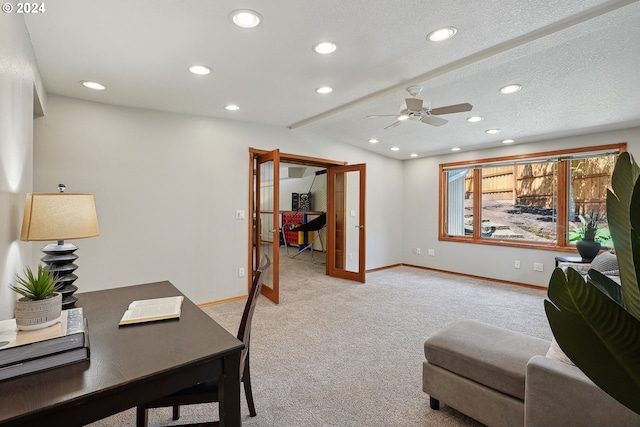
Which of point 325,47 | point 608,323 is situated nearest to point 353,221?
point 325,47

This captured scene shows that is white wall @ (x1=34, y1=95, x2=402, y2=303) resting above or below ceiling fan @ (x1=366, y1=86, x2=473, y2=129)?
below

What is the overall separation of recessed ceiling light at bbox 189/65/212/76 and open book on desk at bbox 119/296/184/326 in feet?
6.04

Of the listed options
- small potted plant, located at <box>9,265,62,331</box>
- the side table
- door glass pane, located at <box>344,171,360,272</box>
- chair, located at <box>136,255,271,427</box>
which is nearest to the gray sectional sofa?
chair, located at <box>136,255,271,427</box>

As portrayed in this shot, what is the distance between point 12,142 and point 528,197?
6.02m

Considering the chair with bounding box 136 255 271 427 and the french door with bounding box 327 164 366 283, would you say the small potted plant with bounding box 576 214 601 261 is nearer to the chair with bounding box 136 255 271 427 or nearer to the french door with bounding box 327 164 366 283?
the french door with bounding box 327 164 366 283

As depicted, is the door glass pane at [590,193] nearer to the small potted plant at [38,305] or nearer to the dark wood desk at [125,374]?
the dark wood desk at [125,374]

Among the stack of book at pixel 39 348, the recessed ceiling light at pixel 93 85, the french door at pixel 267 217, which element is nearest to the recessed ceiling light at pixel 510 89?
the french door at pixel 267 217

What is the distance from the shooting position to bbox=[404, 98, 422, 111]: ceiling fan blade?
2748mm

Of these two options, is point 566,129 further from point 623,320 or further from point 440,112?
point 623,320

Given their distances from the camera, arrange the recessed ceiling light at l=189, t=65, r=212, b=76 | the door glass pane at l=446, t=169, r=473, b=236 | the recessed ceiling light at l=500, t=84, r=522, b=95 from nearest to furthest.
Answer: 1. the recessed ceiling light at l=189, t=65, r=212, b=76
2. the recessed ceiling light at l=500, t=84, r=522, b=95
3. the door glass pane at l=446, t=169, r=473, b=236

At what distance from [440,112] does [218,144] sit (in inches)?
104

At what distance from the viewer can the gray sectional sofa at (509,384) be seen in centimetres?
127

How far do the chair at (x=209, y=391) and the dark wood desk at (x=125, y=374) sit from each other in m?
0.16

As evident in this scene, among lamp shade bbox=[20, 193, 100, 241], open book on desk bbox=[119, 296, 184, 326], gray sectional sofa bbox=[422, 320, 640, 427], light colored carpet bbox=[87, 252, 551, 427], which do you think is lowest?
light colored carpet bbox=[87, 252, 551, 427]
